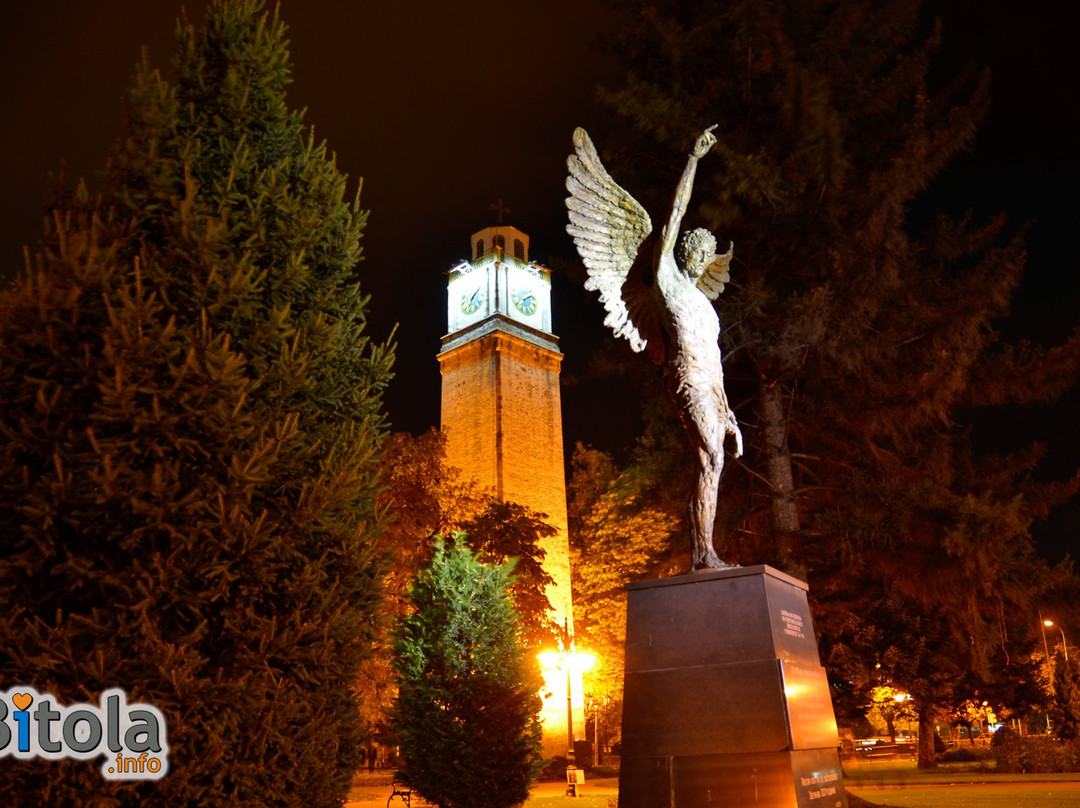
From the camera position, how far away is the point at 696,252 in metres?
7.53

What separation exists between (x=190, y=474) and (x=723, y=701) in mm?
3614

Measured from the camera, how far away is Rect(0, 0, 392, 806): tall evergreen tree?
414 cm

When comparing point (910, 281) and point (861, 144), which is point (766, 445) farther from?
point (861, 144)

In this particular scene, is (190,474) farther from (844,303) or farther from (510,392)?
(510,392)

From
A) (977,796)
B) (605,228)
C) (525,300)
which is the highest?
(525,300)

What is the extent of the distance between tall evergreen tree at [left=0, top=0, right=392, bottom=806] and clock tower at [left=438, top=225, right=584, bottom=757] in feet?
84.9

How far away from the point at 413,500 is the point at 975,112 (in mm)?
13040

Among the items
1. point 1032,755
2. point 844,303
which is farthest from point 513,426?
point 844,303

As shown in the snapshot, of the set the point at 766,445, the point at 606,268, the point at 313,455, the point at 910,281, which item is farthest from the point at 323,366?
the point at 910,281

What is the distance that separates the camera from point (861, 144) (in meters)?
14.0

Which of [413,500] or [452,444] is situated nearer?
[413,500]

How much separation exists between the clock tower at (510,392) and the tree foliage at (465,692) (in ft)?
58.7

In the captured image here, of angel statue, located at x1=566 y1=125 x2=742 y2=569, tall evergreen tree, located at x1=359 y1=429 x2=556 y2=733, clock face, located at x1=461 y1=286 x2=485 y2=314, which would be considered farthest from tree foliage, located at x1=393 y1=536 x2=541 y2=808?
clock face, located at x1=461 y1=286 x2=485 y2=314

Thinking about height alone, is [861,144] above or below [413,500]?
above
